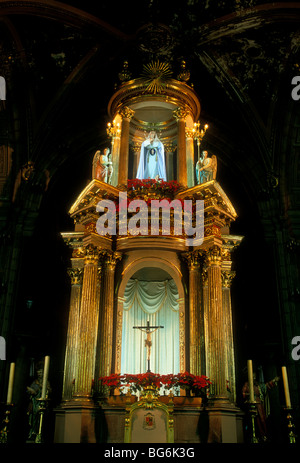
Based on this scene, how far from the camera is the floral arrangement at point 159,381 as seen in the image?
930 cm

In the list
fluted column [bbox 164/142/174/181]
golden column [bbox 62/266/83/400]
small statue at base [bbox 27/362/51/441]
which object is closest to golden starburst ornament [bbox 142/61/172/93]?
fluted column [bbox 164/142/174/181]

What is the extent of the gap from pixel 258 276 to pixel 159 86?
658 cm

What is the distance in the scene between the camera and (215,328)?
9.92 meters

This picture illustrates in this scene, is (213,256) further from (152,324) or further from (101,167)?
(101,167)

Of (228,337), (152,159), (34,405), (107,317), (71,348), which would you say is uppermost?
(152,159)

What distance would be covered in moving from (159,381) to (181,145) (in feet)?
21.8

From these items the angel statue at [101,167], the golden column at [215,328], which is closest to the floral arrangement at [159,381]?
the golden column at [215,328]

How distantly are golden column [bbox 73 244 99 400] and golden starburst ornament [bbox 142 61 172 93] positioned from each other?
5.20m

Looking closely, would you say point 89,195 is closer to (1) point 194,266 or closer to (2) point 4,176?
(1) point 194,266

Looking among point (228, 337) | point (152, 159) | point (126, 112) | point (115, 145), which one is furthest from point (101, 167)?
point (228, 337)

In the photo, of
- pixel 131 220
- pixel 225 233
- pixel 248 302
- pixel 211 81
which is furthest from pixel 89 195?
pixel 211 81

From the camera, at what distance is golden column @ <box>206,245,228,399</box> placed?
9.57 metres

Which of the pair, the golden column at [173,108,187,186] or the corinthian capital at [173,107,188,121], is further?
the corinthian capital at [173,107,188,121]

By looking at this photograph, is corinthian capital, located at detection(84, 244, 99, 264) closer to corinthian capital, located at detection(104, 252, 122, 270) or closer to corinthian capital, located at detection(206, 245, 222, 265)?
corinthian capital, located at detection(104, 252, 122, 270)
